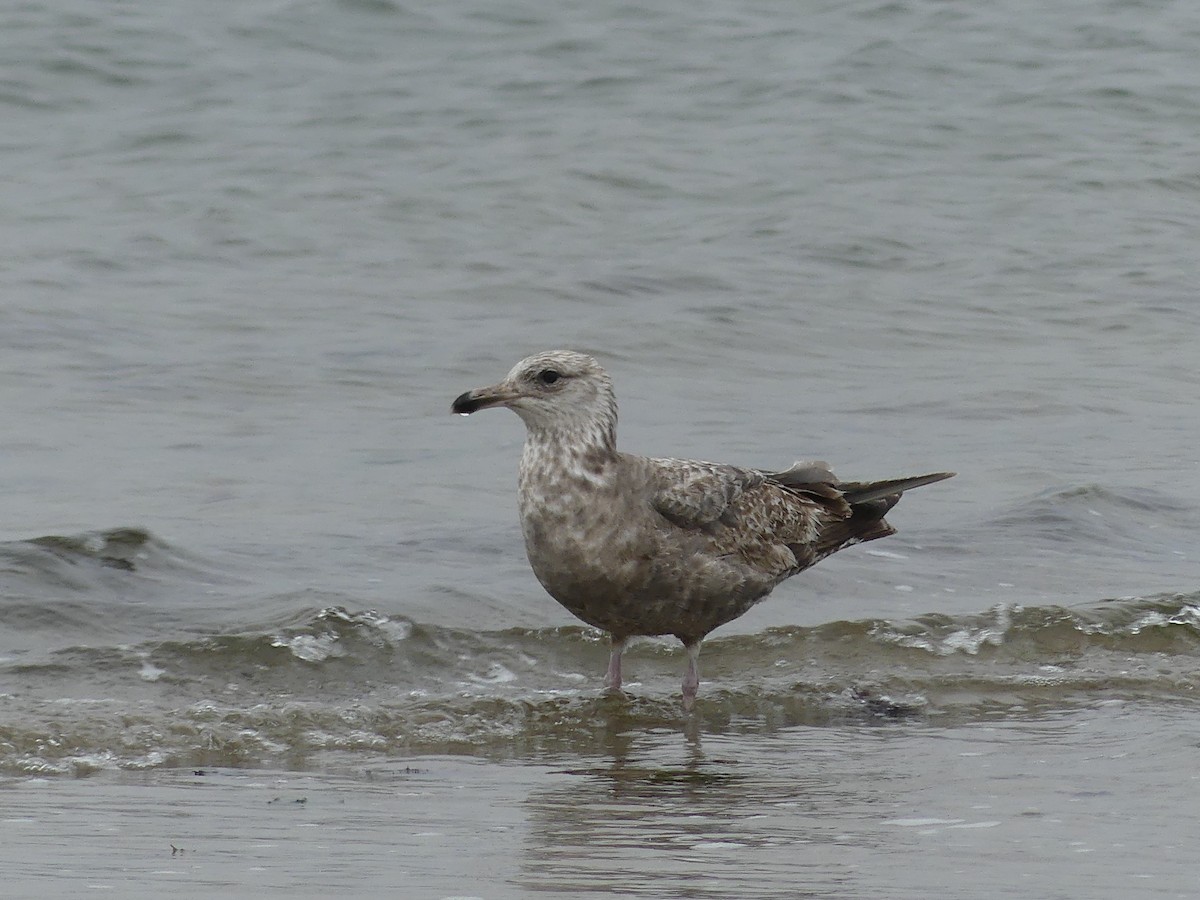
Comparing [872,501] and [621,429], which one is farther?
[621,429]

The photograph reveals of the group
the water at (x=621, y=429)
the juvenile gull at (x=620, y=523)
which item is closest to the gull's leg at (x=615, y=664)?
the juvenile gull at (x=620, y=523)

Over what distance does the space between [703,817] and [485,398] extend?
2.02 m

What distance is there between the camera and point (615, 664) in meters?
6.79

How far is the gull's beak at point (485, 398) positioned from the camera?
21.1 ft

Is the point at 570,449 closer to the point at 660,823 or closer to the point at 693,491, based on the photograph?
the point at 693,491

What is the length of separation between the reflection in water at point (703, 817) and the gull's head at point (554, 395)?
3.38ft

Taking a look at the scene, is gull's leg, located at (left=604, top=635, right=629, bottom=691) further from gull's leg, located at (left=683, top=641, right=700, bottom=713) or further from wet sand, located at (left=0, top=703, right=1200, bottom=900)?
wet sand, located at (left=0, top=703, right=1200, bottom=900)

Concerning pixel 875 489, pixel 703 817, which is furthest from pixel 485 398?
pixel 703 817

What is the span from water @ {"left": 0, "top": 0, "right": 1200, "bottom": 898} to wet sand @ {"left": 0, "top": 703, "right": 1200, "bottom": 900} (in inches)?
0.9

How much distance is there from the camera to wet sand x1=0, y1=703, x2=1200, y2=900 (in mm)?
4195

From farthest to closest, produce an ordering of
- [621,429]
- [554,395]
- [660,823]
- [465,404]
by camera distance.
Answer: [621,429], [554,395], [465,404], [660,823]

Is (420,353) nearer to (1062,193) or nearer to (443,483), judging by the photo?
(443,483)

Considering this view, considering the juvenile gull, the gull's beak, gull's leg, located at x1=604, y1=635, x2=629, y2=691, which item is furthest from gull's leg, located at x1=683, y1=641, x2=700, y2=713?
the gull's beak

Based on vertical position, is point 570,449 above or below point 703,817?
above
